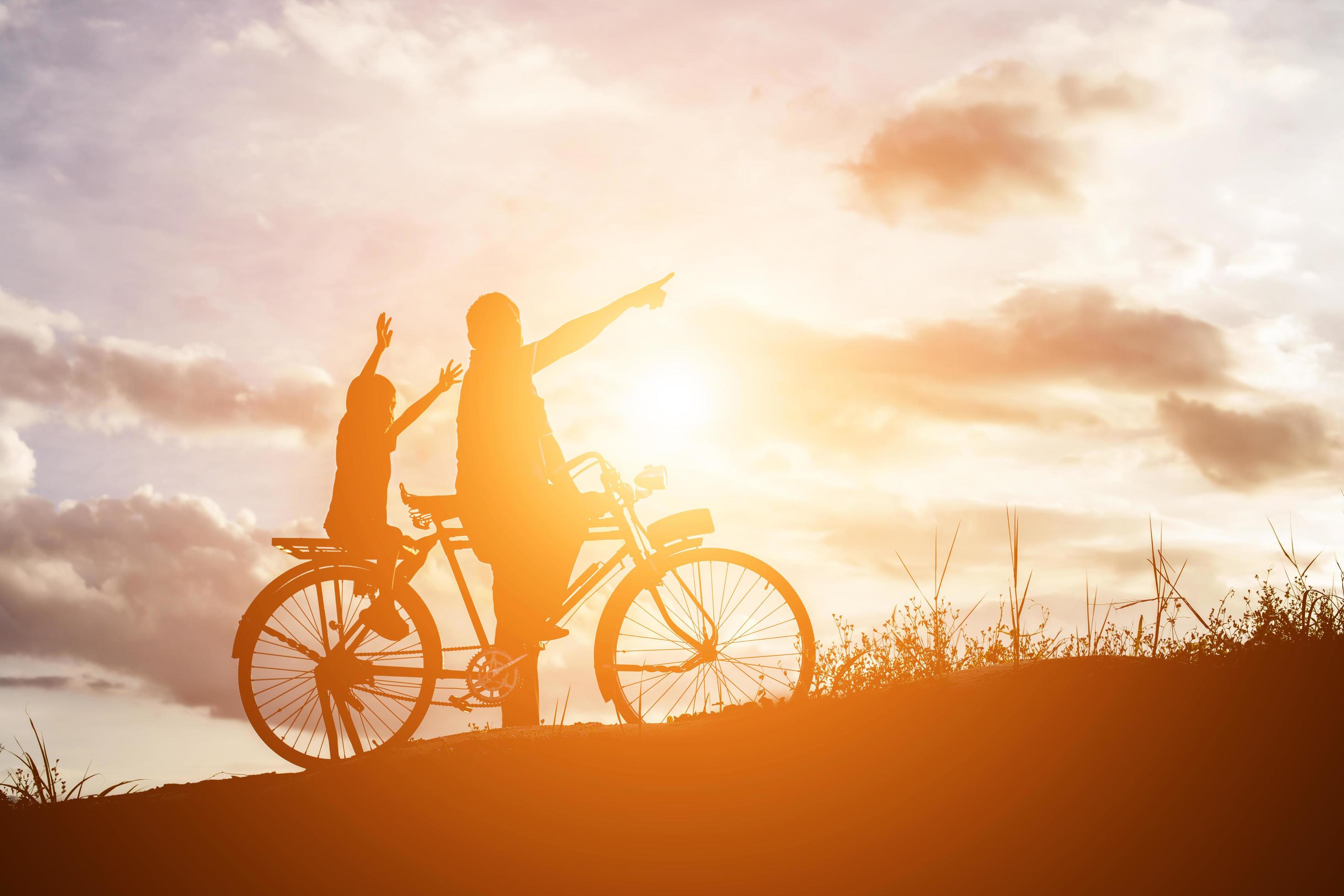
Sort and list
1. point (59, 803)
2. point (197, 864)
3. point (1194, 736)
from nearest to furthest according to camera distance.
Answer: point (197, 864) < point (1194, 736) < point (59, 803)

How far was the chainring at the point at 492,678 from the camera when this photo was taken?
6.95 meters

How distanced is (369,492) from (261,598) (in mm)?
1006

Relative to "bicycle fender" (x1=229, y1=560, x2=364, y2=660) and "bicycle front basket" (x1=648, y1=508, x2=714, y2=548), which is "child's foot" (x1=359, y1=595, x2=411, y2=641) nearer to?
"bicycle fender" (x1=229, y1=560, x2=364, y2=660)

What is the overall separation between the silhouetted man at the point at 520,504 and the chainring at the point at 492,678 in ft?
0.26

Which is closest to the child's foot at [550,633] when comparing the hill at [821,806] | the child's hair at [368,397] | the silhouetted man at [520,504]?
the silhouetted man at [520,504]

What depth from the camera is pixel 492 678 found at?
6.95 m

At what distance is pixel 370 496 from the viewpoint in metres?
7.11

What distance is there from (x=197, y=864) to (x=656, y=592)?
10.3 feet

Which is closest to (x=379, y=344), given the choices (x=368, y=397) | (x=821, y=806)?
(x=368, y=397)

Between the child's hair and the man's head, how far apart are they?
73 cm

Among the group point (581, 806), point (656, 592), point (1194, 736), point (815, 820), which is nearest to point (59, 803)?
point (581, 806)

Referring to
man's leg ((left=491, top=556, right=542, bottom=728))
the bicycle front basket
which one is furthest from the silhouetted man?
the bicycle front basket

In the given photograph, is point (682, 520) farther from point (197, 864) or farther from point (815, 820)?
point (197, 864)

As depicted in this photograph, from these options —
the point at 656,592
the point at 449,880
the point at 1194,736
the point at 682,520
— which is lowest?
the point at 449,880
